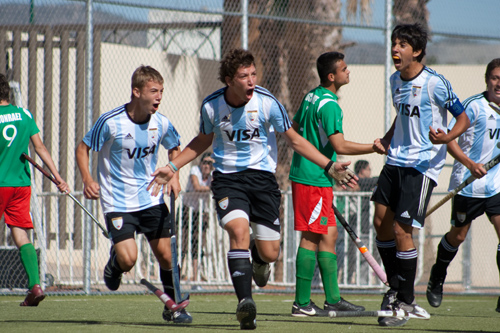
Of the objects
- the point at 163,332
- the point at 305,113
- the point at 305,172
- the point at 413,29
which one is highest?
the point at 413,29

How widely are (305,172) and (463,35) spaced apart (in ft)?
19.6

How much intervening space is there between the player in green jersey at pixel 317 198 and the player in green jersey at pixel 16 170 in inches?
94.5

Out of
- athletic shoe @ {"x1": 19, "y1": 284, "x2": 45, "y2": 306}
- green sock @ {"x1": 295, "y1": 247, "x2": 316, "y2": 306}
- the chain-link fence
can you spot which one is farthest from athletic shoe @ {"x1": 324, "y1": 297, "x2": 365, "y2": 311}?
the chain-link fence

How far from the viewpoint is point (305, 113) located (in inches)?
261

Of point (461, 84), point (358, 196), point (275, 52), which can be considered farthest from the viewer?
point (461, 84)

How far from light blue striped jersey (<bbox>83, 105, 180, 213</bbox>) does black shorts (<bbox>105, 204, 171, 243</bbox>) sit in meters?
0.05

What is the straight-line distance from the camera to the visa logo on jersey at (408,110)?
5.89 m

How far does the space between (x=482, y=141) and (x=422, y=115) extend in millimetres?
1715

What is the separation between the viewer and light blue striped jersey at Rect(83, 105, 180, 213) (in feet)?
19.8

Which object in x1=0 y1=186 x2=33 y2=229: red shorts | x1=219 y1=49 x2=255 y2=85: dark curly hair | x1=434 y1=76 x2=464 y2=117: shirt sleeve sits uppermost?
x1=219 y1=49 x2=255 y2=85: dark curly hair

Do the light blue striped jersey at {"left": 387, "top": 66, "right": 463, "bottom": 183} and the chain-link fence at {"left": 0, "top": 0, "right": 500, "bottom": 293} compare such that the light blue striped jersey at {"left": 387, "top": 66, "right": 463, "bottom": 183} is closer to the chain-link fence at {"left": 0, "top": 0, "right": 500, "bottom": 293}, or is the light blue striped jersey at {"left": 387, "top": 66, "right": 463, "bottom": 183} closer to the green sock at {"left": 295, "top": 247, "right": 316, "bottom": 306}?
the green sock at {"left": 295, "top": 247, "right": 316, "bottom": 306}

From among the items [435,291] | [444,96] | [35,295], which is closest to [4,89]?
[35,295]

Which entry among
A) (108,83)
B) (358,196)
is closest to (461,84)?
(358,196)

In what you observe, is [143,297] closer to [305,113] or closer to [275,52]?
[305,113]
